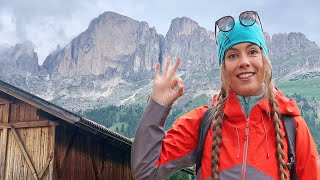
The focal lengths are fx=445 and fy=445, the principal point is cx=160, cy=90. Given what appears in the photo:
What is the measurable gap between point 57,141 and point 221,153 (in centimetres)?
925

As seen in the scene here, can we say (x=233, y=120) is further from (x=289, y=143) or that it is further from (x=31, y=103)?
(x=31, y=103)

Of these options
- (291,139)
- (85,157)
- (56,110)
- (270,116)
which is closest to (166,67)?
(270,116)

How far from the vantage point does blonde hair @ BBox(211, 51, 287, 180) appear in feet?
8.30

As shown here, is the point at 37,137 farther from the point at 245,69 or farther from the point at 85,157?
the point at 245,69

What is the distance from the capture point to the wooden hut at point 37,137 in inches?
428

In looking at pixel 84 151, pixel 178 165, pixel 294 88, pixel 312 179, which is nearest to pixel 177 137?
pixel 178 165

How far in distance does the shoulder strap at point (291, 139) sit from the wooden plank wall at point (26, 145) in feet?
30.0

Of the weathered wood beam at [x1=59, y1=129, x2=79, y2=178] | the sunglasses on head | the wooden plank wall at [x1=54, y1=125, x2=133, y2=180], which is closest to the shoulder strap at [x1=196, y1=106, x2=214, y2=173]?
the sunglasses on head

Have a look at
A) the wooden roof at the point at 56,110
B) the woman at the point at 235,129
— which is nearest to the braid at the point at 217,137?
the woman at the point at 235,129

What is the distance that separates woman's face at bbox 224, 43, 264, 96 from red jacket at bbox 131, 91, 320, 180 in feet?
0.26

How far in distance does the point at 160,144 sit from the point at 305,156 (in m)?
0.84

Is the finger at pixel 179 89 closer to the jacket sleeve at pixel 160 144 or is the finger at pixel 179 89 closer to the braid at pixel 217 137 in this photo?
the jacket sleeve at pixel 160 144

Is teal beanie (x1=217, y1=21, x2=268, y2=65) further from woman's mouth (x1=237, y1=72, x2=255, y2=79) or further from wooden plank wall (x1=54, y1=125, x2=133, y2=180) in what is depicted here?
wooden plank wall (x1=54, y1=125, x2=133, y2=180)

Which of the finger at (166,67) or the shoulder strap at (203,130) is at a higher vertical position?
the finger at (166,67)
